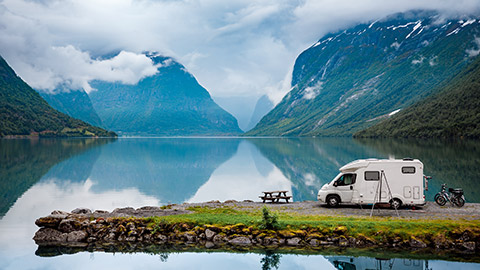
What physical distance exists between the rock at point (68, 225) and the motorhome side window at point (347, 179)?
57.7 feet

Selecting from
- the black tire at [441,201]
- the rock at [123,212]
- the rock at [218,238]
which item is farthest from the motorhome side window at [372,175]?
the rock at [123,212]

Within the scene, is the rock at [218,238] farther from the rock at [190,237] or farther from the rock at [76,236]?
the rock at [76,236]

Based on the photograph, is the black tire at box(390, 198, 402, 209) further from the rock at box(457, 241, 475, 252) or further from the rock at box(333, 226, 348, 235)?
the rock at box(333, 226, 348, 235)

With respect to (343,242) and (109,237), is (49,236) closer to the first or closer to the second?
(109,237)

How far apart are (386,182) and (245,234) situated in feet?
34.2

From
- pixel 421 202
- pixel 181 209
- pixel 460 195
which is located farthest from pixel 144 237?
pixel 460 195

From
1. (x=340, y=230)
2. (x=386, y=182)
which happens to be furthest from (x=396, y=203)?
(x=340, y=230)

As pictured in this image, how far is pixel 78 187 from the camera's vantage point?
47.9m

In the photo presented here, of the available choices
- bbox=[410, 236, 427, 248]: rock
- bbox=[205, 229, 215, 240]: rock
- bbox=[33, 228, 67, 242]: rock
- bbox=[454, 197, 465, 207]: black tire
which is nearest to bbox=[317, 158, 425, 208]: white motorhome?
bbox=[454, 197, 465, 207]: black tire

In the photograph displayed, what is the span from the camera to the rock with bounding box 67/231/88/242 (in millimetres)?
22417

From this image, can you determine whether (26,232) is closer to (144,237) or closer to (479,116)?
(144,237)

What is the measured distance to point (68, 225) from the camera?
76.0 feet

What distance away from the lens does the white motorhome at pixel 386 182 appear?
25812 mm

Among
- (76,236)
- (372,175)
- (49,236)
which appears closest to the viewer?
(76,236)
